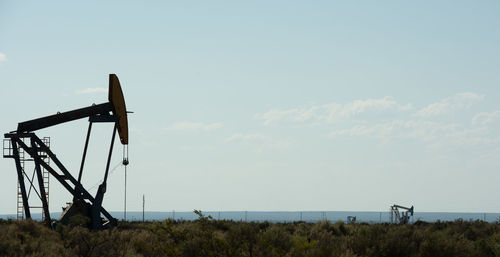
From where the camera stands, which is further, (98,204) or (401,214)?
(401,214)

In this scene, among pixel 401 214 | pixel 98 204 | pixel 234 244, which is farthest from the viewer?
pixel 401 214

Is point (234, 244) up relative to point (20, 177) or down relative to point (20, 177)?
down

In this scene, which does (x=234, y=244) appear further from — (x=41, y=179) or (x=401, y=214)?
(x=401, y=214)

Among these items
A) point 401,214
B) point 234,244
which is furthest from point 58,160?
point 401,214

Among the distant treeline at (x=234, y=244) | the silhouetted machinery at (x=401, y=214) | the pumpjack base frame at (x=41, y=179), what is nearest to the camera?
the distant treeline at (x=234, y=244)

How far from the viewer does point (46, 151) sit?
33.3 m

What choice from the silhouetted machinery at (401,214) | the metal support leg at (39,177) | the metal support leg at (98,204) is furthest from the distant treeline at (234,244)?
the silhouetted machinery at (401,214)

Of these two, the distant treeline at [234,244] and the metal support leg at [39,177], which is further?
the metal support leg at [39,177]

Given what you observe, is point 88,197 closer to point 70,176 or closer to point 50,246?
point 70,176

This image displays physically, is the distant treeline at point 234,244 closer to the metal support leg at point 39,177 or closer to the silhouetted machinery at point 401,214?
the metal support leg at point 39,177

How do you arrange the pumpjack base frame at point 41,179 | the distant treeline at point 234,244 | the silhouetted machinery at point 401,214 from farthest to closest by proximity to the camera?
1. the silhouetted machinery at point 401,214
2. the pumpjack base frame at point 41,179
3. the distant treeline at point 234,244

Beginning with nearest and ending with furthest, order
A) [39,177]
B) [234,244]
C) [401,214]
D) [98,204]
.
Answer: [234,244], [39,177], [98,204], [401,214]

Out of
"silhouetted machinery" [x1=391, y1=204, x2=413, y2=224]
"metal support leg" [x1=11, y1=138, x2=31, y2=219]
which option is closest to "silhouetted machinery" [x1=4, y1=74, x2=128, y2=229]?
"metal support leg" [x1=11, y1=138, x2=31, y2=219]

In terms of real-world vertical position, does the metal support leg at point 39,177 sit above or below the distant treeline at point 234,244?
above
